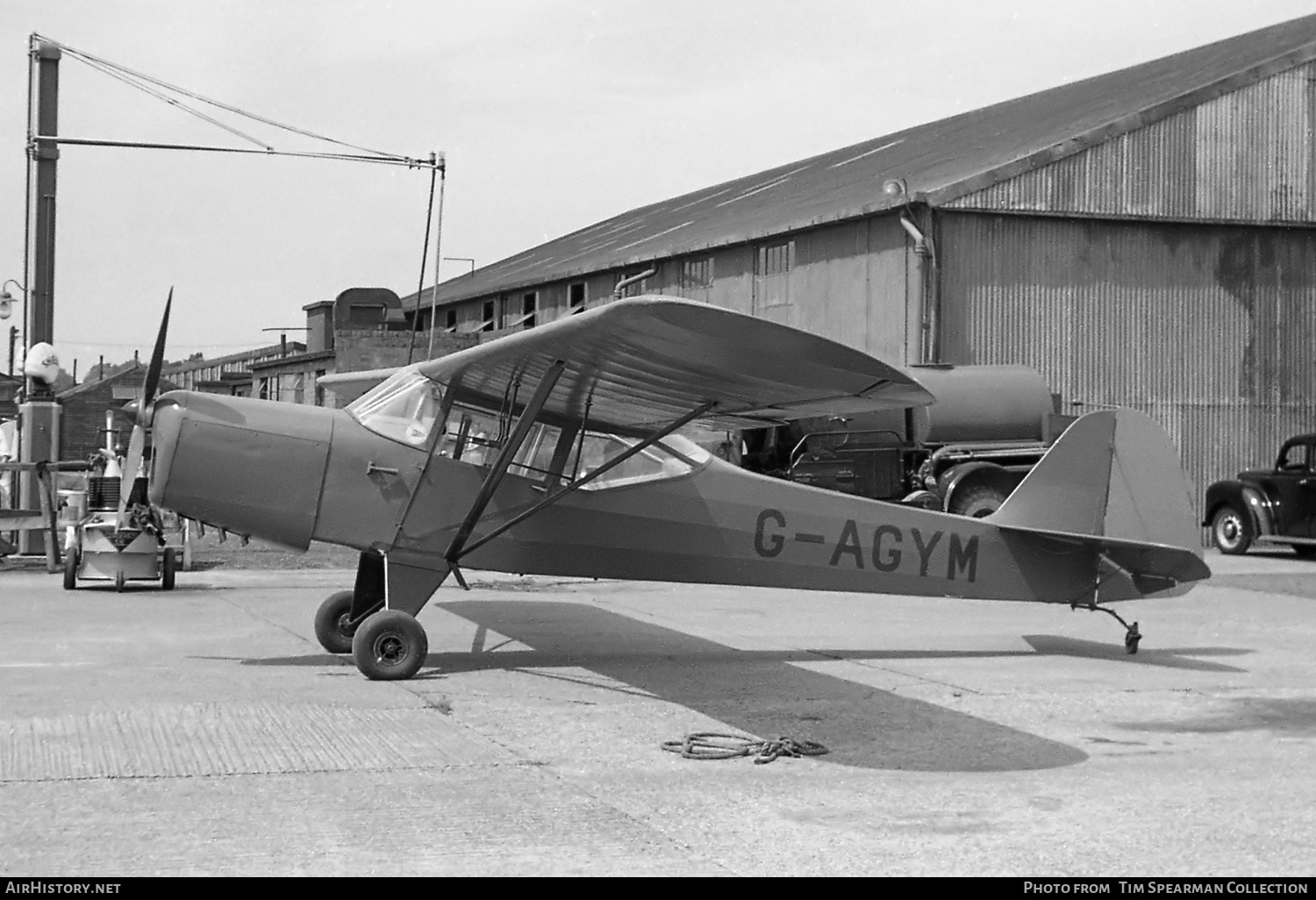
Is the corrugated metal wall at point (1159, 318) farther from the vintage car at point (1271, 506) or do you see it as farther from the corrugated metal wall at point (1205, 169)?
the vintage car at point (1271, 506)

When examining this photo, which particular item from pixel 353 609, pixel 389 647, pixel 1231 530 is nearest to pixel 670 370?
→ pixel 389 647

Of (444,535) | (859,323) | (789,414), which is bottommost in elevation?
(444,535)

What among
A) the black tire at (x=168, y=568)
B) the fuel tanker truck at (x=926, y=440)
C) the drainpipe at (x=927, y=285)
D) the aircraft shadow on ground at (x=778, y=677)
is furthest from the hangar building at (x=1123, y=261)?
the aircraft shadow on ground at (x=778, y=677)

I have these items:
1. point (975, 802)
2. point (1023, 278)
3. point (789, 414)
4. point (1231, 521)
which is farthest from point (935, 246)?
point (975, 802)

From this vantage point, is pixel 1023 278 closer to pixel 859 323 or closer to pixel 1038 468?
pixel 859 323

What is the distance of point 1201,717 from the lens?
841 centimetres

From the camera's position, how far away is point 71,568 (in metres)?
15.2

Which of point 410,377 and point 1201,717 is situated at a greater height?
point 410,377

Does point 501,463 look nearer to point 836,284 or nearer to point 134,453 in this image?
point 134,453

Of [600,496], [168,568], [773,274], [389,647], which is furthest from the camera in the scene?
[773,274]

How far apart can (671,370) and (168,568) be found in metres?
9.06

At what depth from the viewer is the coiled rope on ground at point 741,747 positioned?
276 inches

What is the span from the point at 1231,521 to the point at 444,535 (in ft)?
61.1

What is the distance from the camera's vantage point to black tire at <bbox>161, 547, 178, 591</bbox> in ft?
50.6
